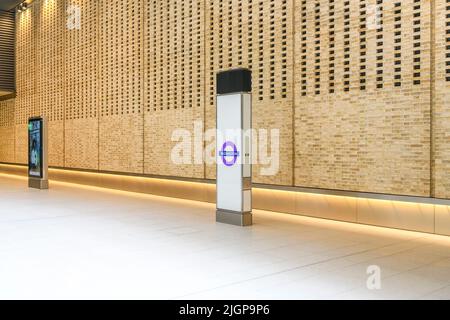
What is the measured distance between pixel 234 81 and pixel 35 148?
8.52m

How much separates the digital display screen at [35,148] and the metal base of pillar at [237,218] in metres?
7.80

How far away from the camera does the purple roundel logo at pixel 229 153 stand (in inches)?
292

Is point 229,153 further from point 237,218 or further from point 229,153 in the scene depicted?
point 237,218

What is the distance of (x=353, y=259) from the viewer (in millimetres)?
5199

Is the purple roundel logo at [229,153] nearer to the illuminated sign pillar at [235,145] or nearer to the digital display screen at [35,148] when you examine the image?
the illuminated sign pillar at [235,145]

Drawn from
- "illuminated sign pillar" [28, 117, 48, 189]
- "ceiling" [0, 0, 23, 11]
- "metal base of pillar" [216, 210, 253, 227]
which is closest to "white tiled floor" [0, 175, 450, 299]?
"metal base of pillar" [216, 210, 253, 227]

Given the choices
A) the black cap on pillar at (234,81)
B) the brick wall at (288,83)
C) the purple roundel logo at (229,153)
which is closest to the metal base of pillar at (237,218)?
the purple roundel logo at (229,153)

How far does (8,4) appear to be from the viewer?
1878cm

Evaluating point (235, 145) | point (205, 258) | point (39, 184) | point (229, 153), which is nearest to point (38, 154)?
point (39, 184)

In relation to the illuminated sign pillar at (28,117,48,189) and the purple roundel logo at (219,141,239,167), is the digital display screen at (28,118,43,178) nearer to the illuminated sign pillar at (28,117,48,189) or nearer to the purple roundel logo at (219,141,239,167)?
the illuminated sign pillar at (28,117,48,189)

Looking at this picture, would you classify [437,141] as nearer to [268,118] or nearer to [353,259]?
[353,259]
